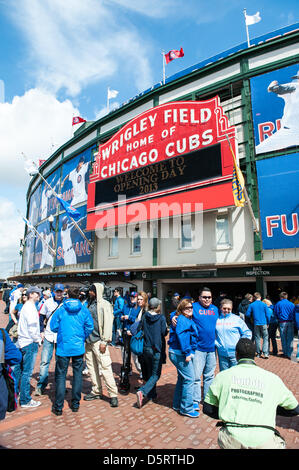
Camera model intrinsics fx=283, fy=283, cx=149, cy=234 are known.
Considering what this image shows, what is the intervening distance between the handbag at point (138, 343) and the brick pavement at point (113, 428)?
2.90 feet

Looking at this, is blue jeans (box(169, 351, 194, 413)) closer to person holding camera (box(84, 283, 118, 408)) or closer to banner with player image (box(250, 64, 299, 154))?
person holding camera (box(84, 283, 118, 408))

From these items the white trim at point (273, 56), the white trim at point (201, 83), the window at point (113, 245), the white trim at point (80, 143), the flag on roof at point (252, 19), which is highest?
the flag on roof at point (252, 19)

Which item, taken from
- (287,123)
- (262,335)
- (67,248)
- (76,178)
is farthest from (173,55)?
(262,335)

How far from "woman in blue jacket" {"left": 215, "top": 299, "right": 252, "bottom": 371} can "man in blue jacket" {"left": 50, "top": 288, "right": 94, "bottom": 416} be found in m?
2.25

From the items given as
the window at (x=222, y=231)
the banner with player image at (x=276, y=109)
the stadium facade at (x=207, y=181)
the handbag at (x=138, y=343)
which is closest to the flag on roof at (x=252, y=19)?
the stadium facade at (x=207, y=181)

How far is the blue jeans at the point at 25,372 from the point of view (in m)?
4.95

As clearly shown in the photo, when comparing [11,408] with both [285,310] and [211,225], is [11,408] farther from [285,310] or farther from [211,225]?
[211,225]

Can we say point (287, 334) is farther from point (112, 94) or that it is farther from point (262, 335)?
point (112, 94)

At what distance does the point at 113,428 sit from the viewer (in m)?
4.13

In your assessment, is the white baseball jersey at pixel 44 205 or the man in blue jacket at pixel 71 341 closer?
the man in blue jacket at pixel 71 341

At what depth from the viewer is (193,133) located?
1476 centimetres

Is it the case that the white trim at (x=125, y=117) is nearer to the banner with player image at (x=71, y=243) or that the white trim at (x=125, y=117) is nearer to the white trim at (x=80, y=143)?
the white trim at (x=80, y=143)

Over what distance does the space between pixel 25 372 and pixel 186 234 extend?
1161 centimetres
